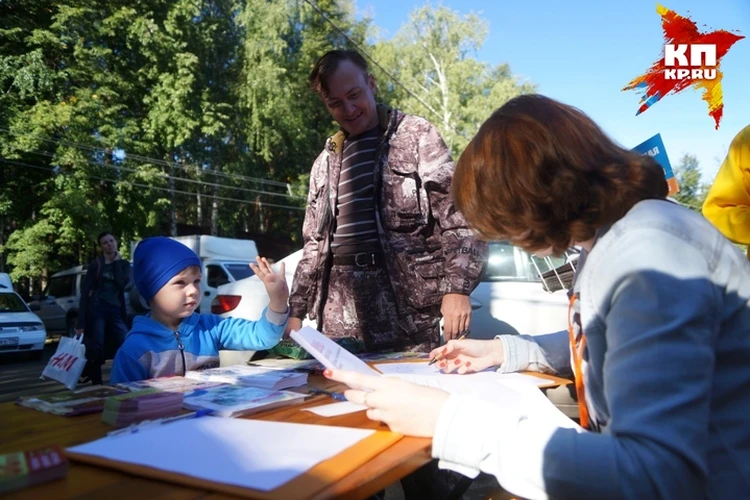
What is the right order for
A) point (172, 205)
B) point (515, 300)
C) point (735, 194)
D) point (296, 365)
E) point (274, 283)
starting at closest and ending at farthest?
point (296, 365), point (274, 283), point (735, 194), point (515, 300), point (172, 205)

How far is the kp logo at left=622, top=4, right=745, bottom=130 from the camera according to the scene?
3.25 meters

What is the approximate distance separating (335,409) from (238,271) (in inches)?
478

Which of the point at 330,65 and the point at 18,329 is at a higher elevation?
the point at 330,65

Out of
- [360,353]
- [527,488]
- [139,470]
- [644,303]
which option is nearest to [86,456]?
[139,470]

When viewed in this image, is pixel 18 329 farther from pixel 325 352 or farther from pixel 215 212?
pixel 215 212

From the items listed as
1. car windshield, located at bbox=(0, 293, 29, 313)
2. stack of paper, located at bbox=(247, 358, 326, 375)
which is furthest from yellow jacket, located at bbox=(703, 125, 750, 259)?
car windshield, located at bbox=(0, 293, 29, 313)

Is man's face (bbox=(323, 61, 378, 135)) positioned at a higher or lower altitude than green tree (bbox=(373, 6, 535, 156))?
lower

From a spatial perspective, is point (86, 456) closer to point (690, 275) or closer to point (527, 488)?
point (527, 488)

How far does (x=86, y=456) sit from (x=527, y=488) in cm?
71

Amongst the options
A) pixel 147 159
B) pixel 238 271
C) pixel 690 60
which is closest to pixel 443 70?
pixel 147 159

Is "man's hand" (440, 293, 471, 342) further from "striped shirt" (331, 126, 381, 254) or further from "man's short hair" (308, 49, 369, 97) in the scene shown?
"man's short hair" (308, 49, 369, 97)

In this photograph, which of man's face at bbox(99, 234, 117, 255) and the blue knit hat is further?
man's face at bbox(99, 234, 117, 255)

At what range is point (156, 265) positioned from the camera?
218 centimetres

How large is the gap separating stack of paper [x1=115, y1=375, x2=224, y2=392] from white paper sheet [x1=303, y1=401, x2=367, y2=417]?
0.37 metres
